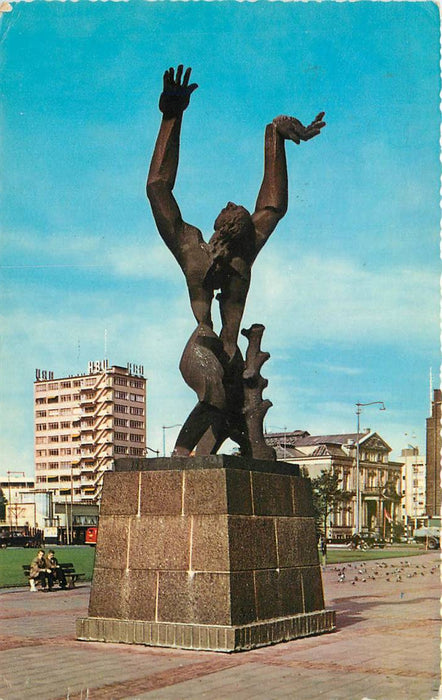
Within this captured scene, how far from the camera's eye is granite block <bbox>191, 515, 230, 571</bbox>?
945 cm

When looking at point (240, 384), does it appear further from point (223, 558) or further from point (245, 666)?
point (245, 666)

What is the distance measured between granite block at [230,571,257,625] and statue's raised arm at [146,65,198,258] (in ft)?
13.1

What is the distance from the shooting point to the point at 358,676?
26.7ft

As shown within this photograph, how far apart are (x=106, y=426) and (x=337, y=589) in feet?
271

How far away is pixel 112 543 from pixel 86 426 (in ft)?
310

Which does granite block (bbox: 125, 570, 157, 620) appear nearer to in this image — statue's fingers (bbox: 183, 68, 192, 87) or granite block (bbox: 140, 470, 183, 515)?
granite block (bbox: 140, 470, 183, 515)

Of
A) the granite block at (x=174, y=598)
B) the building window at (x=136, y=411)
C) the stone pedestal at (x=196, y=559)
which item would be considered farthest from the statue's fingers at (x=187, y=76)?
the building window at (x=136, y=411)

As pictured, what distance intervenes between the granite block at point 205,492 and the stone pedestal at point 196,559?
0.01 metres

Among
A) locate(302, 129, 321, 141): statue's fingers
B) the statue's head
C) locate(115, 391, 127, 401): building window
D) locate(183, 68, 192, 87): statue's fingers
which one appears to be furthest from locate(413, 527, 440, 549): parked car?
locate(115, 391, 127, 401): building window

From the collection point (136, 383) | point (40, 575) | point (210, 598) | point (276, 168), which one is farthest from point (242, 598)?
point (136, 383)

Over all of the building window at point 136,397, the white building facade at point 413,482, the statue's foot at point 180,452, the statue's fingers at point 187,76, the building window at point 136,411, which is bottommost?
the white building facade at point 413,482

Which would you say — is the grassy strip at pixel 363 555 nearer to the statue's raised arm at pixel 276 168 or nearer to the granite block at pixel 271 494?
the granite block at pixel 271 494

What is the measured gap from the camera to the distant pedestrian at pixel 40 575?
2030 cm

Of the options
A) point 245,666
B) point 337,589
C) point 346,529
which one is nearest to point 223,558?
point 245,666
